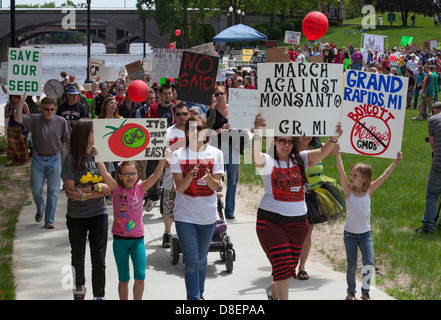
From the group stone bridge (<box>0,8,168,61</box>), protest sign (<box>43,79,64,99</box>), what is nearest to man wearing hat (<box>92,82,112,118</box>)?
protest sign (<box>43,79,64,99</box>)

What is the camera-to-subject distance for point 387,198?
1055 centimetres

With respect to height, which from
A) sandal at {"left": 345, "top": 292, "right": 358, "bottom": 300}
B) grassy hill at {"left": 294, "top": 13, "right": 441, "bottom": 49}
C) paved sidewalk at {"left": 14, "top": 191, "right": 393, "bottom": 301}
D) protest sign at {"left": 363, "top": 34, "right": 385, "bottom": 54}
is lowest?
paved sidewalk at {"left": 14, "top": 191, "right": 393, "bottom": 301}

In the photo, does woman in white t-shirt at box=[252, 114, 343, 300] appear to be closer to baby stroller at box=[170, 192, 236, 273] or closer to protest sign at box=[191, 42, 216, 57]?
baby stroller at box=[170, 192, 236, 273]

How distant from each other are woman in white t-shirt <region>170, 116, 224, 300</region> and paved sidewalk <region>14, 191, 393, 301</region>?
0.86 meters

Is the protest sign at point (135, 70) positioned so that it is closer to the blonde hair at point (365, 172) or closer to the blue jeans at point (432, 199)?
the blue jeans at point (432, 199)

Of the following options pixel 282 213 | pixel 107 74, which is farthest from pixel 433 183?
pixel 107 74

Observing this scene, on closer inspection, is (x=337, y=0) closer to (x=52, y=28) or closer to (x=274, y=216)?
(x=52, y=28)

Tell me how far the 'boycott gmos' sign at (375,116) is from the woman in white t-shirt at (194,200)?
138cm

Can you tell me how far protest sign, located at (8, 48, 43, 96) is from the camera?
9.96 meters

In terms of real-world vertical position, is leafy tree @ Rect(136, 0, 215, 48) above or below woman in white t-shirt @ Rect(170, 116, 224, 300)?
above

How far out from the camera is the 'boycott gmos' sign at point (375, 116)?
236 inches

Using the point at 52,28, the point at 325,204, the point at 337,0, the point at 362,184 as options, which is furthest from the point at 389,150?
the point at 52,28

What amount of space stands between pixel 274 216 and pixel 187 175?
0.85 metres

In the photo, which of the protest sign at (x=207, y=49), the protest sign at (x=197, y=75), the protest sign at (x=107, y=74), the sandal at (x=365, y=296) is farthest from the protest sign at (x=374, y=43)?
the sandal at (x=365, y=296)
